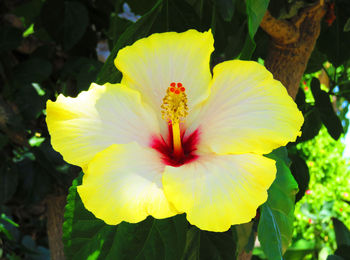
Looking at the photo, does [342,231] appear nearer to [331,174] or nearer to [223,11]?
[223,11]

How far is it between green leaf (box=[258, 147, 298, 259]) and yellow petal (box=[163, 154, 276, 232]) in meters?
0.10

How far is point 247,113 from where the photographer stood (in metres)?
0.43

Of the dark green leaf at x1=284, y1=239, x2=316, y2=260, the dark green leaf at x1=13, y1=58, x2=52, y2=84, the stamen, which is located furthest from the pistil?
the dark green leaf at x1=284, y1=239, x2=316, y2=260

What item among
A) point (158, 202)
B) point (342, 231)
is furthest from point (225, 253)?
point (342, 231)

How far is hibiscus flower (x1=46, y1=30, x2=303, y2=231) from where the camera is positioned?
0.37 metres

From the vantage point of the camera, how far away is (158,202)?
372 mm

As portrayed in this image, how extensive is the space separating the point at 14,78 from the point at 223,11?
79 cm

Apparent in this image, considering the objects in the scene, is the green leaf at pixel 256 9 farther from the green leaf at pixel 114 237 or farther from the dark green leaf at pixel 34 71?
the dark green leaf at pixel 34 71

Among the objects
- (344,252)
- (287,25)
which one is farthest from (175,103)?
(344,252)

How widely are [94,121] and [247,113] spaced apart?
15 centimetres

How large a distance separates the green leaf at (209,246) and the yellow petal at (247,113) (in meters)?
0.18

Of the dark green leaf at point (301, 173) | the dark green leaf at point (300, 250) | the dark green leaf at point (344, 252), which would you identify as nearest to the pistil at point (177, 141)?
the dark green leaf at point (301, 173)

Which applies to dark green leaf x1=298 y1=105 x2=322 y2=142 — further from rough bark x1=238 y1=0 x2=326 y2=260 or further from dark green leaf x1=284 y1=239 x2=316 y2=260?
Answer: dark green leaf x1=284 y1=239 x2=316 y2=260

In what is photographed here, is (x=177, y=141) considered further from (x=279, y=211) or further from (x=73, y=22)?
(x=73, y=22)
